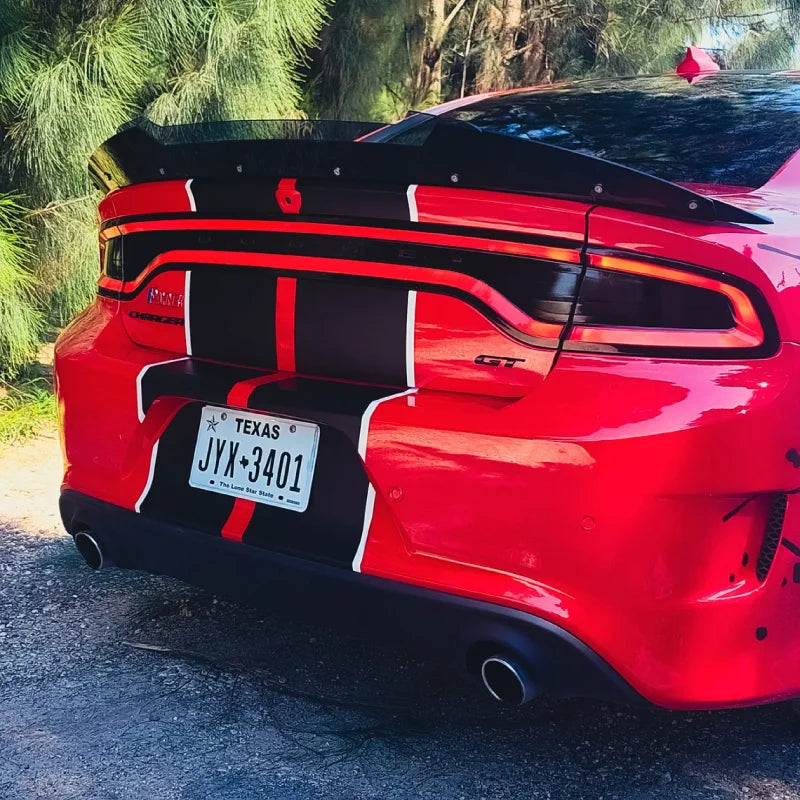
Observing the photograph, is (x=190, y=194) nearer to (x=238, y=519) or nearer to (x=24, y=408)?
(x=238, y=519)

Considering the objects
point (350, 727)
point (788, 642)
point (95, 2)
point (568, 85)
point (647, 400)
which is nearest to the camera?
point (647, 400)

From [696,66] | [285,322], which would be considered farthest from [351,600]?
[696,66]

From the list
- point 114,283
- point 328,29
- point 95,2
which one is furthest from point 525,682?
point 328,29

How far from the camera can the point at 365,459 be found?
76.9 inches

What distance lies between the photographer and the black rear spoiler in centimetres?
178

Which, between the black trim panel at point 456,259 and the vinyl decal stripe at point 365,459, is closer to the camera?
the black trim panel at point 456,259

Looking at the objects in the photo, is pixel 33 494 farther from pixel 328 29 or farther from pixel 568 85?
pixel 328 29

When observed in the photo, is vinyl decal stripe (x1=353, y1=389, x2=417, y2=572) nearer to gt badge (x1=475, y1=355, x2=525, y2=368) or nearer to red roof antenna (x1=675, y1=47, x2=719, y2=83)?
gt badge (x1=475, y1=355, x2=525, y2=368)

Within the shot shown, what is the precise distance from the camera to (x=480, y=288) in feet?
6.17

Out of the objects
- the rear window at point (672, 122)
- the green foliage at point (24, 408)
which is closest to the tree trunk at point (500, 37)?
the green foliage at point (24, 408)

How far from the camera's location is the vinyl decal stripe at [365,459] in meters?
1.94

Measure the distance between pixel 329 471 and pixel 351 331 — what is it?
0.28m

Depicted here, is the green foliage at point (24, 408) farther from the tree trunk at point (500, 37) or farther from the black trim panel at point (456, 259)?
the tree trunk at point (500, 37)

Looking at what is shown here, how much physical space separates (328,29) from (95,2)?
1.72m
